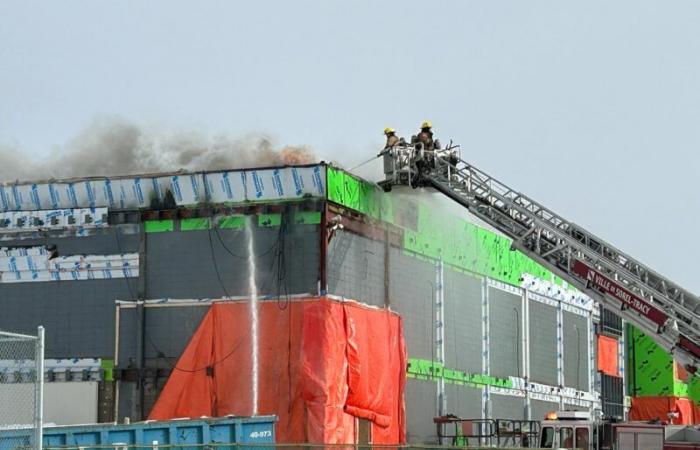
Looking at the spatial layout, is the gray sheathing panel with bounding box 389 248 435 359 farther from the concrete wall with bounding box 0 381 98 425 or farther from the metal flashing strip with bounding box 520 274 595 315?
the concrete wall with bounding box 0 381 98 425

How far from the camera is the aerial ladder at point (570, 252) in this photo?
34.2m

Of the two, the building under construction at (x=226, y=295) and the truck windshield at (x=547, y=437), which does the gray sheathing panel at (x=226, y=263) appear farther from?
the truck windshield at (x=547, y=437)

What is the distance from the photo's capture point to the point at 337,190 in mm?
37844

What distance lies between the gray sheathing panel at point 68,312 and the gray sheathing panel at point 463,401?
12.8 meters

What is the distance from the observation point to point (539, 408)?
53156mm

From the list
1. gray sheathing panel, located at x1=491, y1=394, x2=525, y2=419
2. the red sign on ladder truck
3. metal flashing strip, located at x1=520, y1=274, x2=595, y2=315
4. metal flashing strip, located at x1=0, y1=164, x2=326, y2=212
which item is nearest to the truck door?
the red sign on ladder truck

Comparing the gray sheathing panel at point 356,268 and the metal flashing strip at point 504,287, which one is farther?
the metal flashing strip at point 504,287

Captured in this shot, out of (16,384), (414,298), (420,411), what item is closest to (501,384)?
(420,411)

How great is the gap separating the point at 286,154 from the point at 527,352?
50.5 feet

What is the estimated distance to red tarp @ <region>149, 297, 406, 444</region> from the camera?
36.5m

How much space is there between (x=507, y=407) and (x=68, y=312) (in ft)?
62.4

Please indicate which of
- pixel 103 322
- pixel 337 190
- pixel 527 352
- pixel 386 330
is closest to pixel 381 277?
pixel 386 330

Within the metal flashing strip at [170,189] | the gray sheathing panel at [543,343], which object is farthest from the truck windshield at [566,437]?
the gray sheathing panel at [543,343]

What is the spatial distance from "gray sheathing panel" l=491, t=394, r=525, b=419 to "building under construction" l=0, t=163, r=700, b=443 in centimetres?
598
